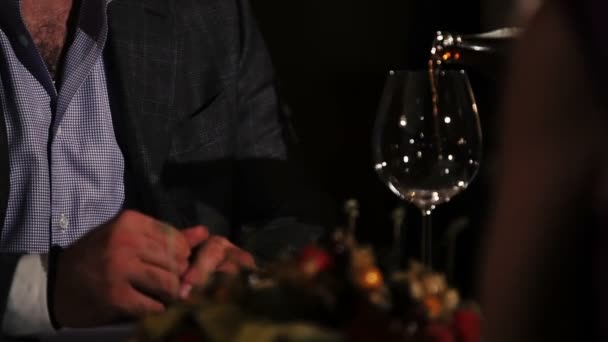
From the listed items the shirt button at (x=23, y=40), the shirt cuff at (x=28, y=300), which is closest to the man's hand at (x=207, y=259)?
the shirt cuff at (x=28, y=300)

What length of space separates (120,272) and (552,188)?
865 millimetres

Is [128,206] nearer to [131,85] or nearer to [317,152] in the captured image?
[131,85]

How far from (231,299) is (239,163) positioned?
4.23 feet

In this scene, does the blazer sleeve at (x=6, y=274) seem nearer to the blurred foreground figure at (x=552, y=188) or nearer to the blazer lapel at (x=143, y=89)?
the blazer lapel at (x=143, y=89)

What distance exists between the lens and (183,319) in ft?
2.78

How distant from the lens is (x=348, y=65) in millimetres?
3238

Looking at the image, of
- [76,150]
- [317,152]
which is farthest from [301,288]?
[317,152]

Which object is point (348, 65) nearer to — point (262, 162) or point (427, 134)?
point (262, 162)

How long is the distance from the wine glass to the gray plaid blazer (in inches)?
23.4

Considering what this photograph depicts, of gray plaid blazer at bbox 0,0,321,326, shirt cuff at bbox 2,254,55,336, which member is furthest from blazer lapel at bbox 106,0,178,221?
shirt cuff at bbox 2,254,55,336

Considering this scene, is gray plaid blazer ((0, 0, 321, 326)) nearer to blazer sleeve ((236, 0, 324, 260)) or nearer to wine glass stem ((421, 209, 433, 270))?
blazer sleeve ((236, 0, 324, 260))

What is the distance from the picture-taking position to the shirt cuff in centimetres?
144

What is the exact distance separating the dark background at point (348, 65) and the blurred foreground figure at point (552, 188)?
7.44 ft

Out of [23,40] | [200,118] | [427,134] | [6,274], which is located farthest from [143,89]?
[427,134]
